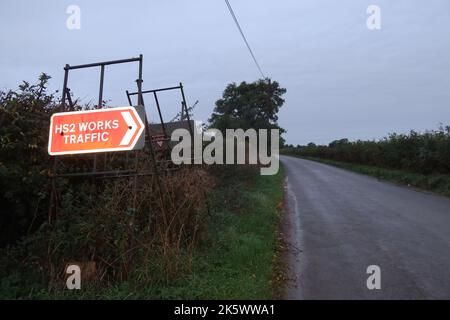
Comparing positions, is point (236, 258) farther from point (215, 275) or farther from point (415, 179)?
point (415, 179)

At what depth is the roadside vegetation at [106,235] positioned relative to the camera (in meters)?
5.29

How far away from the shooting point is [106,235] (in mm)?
5477

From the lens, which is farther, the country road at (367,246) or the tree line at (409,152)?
the tree line at (409,152)

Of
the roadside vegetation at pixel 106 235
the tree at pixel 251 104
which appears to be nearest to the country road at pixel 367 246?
the roadside vegetation at pixel 106 235

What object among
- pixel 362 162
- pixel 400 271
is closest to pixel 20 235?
pixel 400 271

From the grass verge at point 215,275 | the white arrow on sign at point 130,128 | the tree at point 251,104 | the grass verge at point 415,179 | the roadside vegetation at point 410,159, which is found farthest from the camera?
the tree at point 251,104

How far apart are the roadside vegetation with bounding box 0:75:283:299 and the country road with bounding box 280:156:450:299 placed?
2.36ft

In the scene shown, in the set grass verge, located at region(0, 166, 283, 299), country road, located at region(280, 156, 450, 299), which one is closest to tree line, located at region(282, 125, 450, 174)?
country road, located at region(280, 156, 450, 299)

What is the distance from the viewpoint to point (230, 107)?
42.6m

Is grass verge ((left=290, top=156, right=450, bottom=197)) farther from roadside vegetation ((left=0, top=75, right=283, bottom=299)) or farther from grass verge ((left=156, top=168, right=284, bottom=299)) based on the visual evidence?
roadside vegetation ((left=0, top=75, right=283, bottom=299))

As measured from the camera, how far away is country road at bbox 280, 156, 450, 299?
18.8 ft

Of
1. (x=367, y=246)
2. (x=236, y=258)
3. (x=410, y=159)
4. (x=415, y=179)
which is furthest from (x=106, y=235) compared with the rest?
(x=410, y=159)

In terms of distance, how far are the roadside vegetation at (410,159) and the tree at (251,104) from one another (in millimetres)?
9598

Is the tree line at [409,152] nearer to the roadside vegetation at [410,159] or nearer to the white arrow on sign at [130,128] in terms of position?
the roadside vegetation at [410,159]
